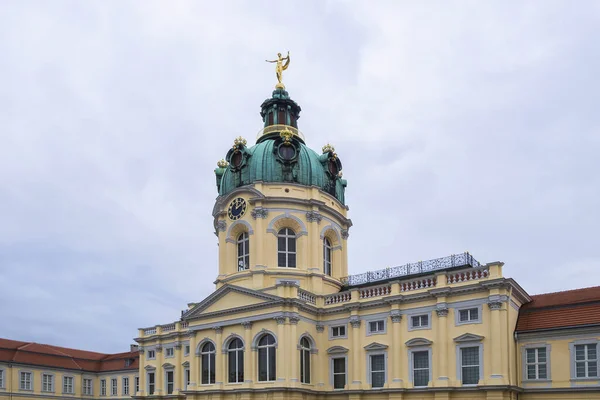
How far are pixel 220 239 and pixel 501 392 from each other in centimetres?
2552

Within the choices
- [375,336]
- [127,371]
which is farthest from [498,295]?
[127,371]

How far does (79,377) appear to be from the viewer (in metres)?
67.6

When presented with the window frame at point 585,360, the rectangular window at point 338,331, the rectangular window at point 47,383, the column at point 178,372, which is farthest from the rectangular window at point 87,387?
the window frame at point 585,360

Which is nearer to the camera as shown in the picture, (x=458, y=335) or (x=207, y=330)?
(x=458, y=335)

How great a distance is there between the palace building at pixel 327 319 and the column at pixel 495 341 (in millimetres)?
77

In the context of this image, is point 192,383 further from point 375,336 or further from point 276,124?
point 276,124

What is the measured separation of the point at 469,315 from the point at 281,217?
17041 millimetres

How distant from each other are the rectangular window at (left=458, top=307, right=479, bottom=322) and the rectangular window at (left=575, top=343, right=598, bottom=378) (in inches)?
235

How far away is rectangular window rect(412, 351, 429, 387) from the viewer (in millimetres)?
38375

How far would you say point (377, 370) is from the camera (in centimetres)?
4066

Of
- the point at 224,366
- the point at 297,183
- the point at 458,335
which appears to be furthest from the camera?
the point at 297,183

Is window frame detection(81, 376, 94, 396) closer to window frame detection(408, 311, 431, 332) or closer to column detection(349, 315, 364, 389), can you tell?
column detection(349, 315, 364, 389)

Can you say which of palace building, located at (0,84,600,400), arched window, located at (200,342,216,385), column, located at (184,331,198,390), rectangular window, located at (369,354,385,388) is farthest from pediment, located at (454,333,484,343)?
column, located at (184,331,198,390)

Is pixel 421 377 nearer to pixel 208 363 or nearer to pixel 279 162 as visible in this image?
pixel 208 363
